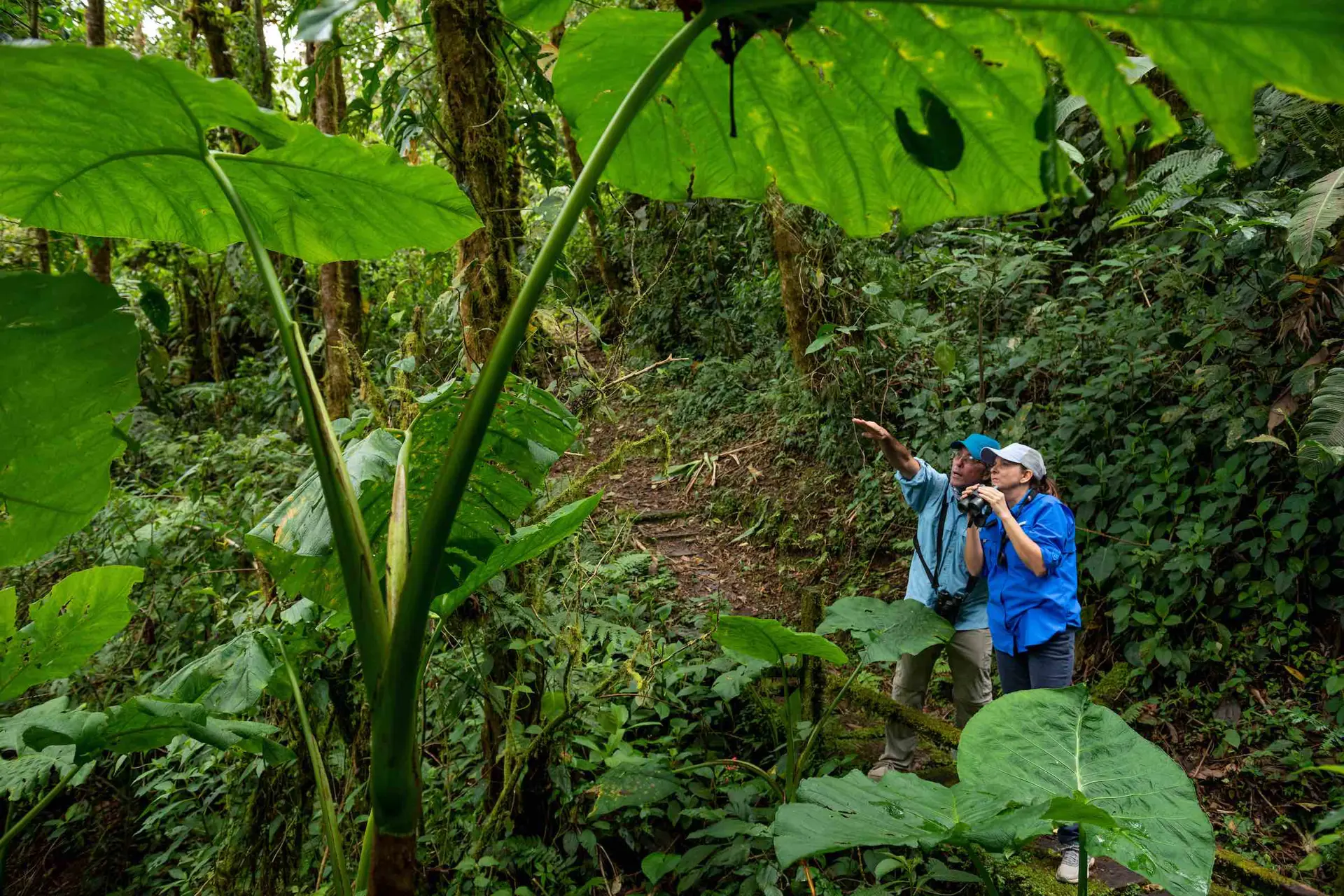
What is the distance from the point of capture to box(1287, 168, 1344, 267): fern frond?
340 centimetres

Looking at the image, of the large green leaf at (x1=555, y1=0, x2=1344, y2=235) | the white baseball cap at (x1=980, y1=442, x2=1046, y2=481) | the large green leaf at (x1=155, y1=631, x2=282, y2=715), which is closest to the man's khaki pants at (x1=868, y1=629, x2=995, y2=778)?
the white baseball cap at (x1=980, y1=442, x2=1046, y2=481)

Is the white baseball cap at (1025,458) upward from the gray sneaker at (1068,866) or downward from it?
upward

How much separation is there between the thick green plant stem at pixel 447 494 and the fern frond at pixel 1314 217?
400 cm

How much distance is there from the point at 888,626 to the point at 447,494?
2356 mm

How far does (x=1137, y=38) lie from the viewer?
64 cm

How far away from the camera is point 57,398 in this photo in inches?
39.2

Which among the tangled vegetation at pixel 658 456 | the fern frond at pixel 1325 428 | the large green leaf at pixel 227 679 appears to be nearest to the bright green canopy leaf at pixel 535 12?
the tangled vegetation at pixel 658 456

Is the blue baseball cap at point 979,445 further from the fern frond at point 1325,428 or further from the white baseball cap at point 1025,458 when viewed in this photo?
the fern frond at point 1325,428

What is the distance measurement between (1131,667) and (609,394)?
3.40 meters

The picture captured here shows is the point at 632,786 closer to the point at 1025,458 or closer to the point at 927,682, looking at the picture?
the point at 927,682

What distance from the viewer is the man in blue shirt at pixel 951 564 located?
11.3 ft

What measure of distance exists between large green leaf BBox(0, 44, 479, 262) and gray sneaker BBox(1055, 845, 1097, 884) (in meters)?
2.89

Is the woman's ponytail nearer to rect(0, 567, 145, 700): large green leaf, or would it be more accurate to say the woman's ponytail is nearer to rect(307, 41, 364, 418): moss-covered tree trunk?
rect(0, 567, 145, 700): large green leaf

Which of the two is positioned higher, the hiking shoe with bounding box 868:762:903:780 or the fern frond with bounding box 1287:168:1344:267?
the fern frond with bounding box 1287:168:1344:267
